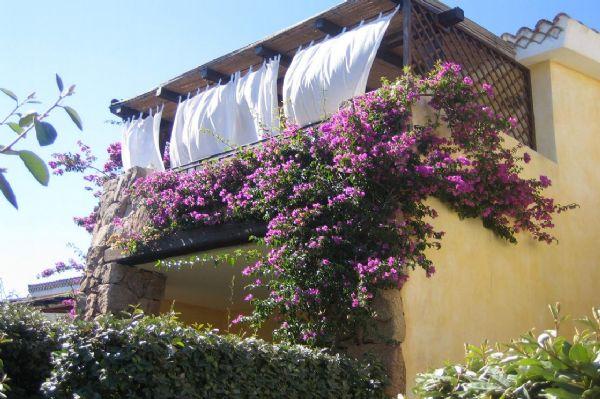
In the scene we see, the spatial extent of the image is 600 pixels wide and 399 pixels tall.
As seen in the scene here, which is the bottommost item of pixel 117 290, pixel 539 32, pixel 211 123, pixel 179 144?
pixel 117 290

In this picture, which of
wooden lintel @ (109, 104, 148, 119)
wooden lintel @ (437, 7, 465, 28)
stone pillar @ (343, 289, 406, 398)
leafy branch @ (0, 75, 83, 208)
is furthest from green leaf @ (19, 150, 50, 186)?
wooden lintel @ (109, 104, 148, 119)

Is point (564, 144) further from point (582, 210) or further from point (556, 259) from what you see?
point (556, 259)

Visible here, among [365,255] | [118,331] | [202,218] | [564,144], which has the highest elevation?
[564,144]

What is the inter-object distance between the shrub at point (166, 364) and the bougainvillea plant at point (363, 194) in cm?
107

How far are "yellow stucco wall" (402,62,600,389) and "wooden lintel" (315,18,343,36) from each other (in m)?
2.56

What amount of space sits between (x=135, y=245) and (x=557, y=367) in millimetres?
6940

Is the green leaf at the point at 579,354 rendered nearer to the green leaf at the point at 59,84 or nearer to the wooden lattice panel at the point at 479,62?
the green leaf at the point at 59,84

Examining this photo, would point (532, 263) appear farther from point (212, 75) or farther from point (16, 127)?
point (16, 127)

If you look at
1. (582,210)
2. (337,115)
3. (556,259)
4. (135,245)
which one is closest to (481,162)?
(337,115)

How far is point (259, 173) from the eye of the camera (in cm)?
732

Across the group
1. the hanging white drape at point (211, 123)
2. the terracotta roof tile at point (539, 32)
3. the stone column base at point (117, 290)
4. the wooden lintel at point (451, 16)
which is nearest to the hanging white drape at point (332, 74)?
the wooden lintel at point (451, 16)

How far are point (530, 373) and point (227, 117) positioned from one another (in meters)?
6.77

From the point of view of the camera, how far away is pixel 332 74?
7.51m

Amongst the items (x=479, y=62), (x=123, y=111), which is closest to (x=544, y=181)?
(x=479, y=62)
